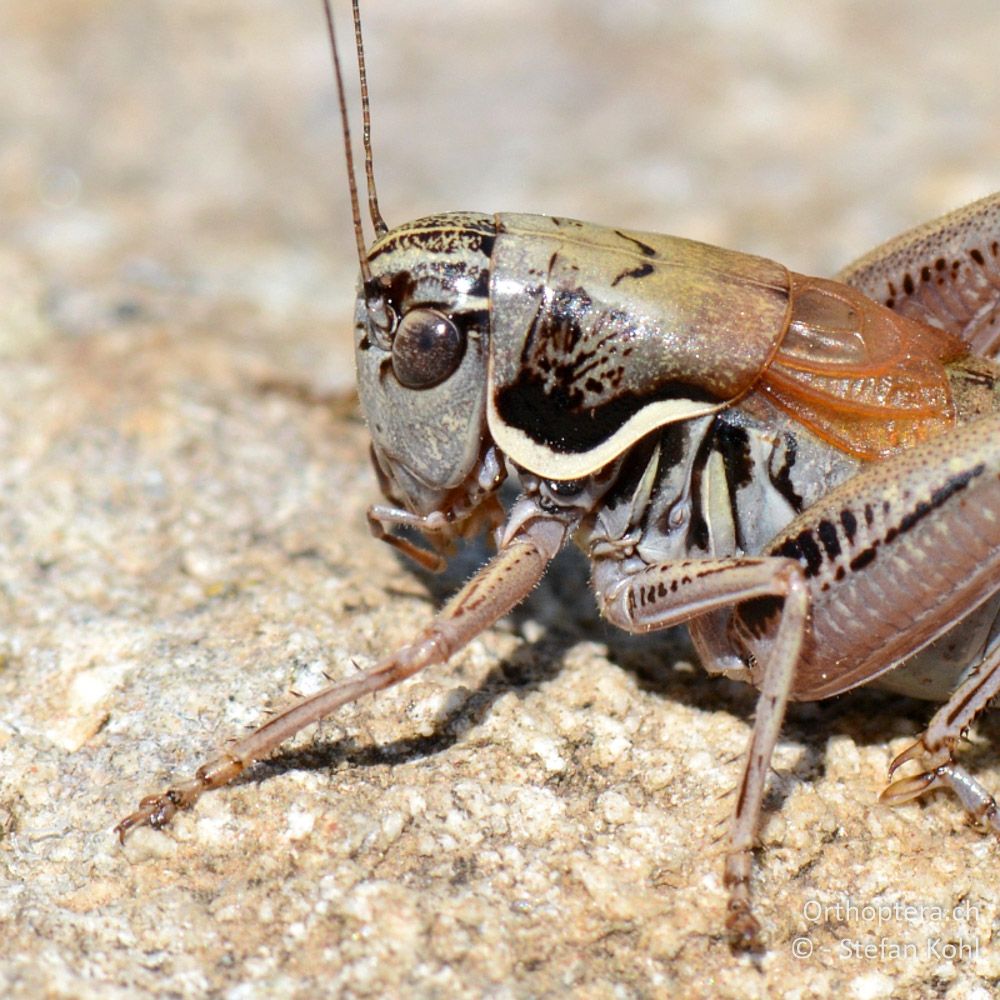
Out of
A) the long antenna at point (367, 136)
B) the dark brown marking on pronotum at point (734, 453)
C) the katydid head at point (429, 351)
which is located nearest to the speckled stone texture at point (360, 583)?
the katydid head at point (429, 351)

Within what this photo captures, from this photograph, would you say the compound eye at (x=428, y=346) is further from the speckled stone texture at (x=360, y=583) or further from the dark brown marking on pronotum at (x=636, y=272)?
the speckled stone texture at (x=360, y=583)

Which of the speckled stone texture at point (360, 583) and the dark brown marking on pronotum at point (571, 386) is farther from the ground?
the dark brown marking on pronotum at point (571, 386)

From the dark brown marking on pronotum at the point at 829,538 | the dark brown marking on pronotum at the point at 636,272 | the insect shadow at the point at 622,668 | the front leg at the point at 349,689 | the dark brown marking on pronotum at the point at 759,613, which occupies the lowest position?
the insect shadow at the point at 622,668

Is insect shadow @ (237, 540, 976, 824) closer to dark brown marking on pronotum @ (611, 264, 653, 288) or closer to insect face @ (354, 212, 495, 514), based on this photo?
insect face @ (354, 212, 495, 514)

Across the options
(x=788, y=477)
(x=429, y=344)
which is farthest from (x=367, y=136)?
(x=788, y=477)

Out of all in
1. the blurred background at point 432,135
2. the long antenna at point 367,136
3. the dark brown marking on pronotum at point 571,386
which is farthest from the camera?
the blurred background at point 432,135

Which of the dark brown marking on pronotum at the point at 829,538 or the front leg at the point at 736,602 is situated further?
the dark brown marking on pronotum at the point at 829,538

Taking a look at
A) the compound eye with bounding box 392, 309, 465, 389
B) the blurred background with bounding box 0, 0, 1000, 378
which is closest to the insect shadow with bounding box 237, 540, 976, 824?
the compound eye with bounding box 392, 309, 465, 389

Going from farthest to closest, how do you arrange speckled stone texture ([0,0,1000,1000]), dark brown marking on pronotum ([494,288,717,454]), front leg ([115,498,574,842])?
dark brown marking on pronotum ([494,288,717,454]) < front leg ([115,498,574,842]) < speckled stone texture ([0,0,1000,1000])
